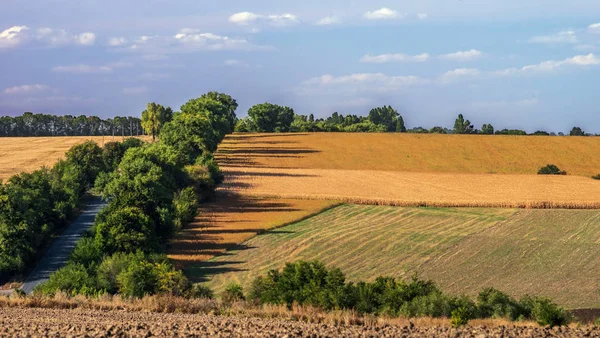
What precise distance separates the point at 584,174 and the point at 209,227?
53.5 metres

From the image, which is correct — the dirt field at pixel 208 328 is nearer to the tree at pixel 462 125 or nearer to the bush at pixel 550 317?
the bush at pixel 550 317

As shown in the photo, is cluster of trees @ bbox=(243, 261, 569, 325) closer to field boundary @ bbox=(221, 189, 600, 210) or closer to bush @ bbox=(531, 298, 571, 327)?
bush @ bbox=(531, 298, 571, 327)

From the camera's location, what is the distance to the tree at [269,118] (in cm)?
18438

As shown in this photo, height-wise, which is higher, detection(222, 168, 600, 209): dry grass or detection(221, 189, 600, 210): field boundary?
detection(222, 168, 600, 209): dry grass

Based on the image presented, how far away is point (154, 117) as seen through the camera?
562ft

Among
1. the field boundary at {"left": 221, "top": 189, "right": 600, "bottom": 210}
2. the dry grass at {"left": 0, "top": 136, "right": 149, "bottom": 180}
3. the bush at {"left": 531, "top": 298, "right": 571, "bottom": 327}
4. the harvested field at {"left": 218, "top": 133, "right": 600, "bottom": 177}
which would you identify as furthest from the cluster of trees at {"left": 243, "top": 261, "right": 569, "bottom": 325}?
the harvested field at {"left": 218, "top": 133, "right": 600, "bottom": 177}

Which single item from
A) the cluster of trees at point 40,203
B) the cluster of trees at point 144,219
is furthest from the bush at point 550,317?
the cluster of trees at point 40,203

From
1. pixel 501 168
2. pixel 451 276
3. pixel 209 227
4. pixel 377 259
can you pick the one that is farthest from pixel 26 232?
pixel 501 168

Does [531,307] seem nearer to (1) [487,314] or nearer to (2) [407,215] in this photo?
(1) [487,314]

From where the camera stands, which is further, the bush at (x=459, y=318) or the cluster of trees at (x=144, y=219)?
the cluster of trees at (x=144, y=219)

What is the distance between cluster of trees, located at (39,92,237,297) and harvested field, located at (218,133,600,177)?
54.0 feet

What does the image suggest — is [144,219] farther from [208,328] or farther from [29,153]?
[29,153]

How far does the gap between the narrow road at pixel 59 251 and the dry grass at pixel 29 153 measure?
26.1 m

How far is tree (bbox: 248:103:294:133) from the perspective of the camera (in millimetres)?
184375
